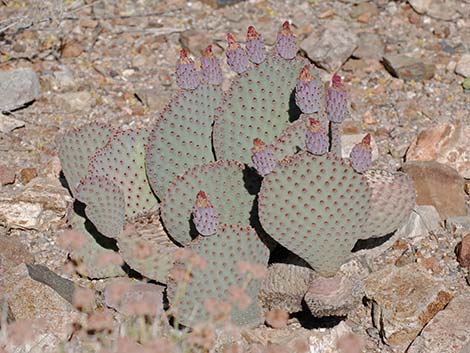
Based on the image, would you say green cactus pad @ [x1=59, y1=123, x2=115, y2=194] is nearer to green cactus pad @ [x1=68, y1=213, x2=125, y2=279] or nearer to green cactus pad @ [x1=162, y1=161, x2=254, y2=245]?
green cactus pad @ [x1=68, y1=213, x2=125, y2=279]

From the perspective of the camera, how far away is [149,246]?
448 centimetres

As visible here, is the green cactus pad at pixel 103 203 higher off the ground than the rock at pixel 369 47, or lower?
higher

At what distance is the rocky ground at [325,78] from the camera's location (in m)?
4.42

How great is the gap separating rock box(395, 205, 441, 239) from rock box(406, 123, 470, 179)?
1.65ft

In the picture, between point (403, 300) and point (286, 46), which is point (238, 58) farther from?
point (403, 300)

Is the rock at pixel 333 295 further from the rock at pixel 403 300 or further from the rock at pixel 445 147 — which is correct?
the rock at pixel 445 147

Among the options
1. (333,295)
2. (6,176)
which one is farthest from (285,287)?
(6,176)

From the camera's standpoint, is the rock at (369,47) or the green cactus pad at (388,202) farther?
the rock at (369,47)

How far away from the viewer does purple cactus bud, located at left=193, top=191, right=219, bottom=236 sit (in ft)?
12.9

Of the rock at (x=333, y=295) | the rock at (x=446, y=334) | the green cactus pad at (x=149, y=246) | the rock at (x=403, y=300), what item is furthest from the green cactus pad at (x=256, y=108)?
the rock at (x=446, y=334)

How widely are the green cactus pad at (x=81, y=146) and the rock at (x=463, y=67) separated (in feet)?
8.05

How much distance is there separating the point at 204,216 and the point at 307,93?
2.24 feet

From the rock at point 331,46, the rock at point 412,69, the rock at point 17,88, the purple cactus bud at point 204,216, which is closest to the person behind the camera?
the purple cactus bud at point 204,216

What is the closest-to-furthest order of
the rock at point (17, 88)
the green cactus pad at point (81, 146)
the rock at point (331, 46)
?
the green cactus pad at point (81, 146)
the rock at point (17, 88)
the rock at point (331, 46)
